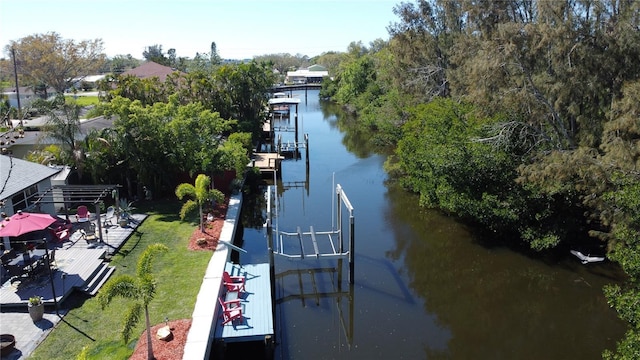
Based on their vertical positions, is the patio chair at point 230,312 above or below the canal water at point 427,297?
above

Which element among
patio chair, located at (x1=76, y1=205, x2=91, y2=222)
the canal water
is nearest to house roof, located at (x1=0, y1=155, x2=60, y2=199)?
patio chair, located at (x1=76, y1=205, x2=91, y2=222)

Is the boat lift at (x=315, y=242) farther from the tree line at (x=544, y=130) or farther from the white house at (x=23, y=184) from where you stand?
the white house at (x=23, y=184)

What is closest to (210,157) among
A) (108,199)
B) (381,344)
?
(108,199)

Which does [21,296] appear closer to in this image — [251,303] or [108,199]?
[251,303]

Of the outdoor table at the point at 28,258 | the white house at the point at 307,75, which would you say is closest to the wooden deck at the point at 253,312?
the outdoor table at the point at 28,258

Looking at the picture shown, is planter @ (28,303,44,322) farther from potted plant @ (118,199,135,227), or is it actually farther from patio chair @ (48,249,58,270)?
potted plant @ (118,199,135,227)

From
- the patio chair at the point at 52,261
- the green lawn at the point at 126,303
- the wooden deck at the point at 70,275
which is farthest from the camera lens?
the patio chair at the point at 52,261
